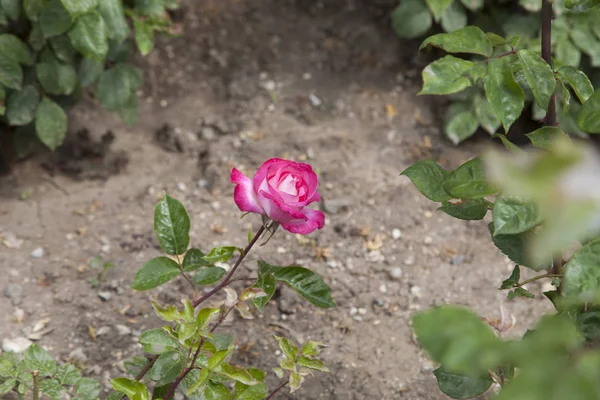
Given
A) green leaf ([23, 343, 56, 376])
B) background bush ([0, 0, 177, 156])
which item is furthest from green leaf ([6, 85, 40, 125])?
green leaf ([23, 343, 56, 376])

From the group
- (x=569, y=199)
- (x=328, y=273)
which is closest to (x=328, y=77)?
(x=328, y=273)

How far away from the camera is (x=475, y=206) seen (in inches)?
41.1

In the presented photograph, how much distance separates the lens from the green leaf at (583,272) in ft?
2.66

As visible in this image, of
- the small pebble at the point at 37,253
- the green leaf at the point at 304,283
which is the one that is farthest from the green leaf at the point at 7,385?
the small pebble at the point at 37,253

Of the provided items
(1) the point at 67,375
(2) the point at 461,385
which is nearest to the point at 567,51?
(2) the point at 461,385

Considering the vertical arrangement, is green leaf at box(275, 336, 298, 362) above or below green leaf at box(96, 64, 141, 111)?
above

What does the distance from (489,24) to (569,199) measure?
6.61 feet

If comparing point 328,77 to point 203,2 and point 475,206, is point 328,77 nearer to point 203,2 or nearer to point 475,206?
point 203,2

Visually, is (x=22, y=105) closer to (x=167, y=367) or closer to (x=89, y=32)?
(x=89, y=32)

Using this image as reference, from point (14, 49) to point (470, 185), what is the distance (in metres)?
1.37

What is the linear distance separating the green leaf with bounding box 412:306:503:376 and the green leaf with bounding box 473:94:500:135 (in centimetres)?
169

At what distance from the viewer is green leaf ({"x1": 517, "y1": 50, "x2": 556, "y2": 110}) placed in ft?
3.30

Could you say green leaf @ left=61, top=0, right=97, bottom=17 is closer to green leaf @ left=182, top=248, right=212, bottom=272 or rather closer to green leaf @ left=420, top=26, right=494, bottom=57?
green leaf @ left=182, top=248, right=212, bottom=272

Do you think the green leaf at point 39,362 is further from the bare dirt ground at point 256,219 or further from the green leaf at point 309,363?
the green leaf at point 309,363
